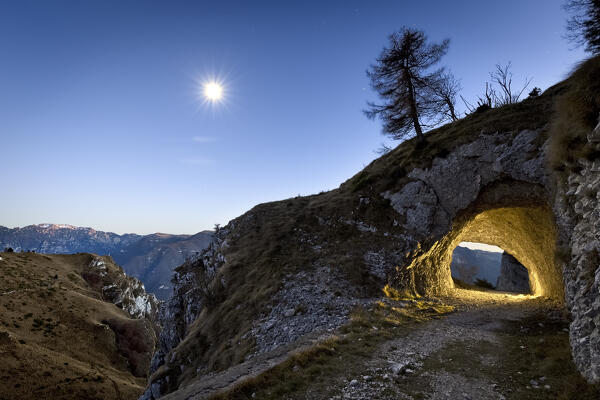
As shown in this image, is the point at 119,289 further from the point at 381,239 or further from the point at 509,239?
the point at 509,239

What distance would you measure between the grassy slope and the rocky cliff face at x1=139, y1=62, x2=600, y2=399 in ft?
88.6

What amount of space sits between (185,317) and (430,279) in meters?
25.7

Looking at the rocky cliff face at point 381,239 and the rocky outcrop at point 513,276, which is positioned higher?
the rocky cliff face at point 381,239

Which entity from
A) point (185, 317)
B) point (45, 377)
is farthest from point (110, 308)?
point (185, 317)

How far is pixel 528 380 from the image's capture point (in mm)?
7797

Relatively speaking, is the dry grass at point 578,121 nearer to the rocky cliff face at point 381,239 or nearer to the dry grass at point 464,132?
the rocky cliff face at point 381,239

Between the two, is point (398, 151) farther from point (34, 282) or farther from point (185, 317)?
point (34, 282)

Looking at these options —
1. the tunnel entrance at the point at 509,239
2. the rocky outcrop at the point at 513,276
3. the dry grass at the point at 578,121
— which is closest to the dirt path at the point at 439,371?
the dry grass at the point at 578,121

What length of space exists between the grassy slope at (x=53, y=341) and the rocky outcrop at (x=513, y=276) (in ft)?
223

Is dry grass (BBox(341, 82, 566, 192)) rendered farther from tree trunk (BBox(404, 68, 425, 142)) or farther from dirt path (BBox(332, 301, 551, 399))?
dirt path (BBox(332, 301, 551, 399))

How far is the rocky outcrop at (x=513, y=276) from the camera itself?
147 ft

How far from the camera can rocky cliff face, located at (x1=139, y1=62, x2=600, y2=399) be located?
51.1ft

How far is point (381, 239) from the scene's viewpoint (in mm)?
23625

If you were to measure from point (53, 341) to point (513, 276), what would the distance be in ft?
293
